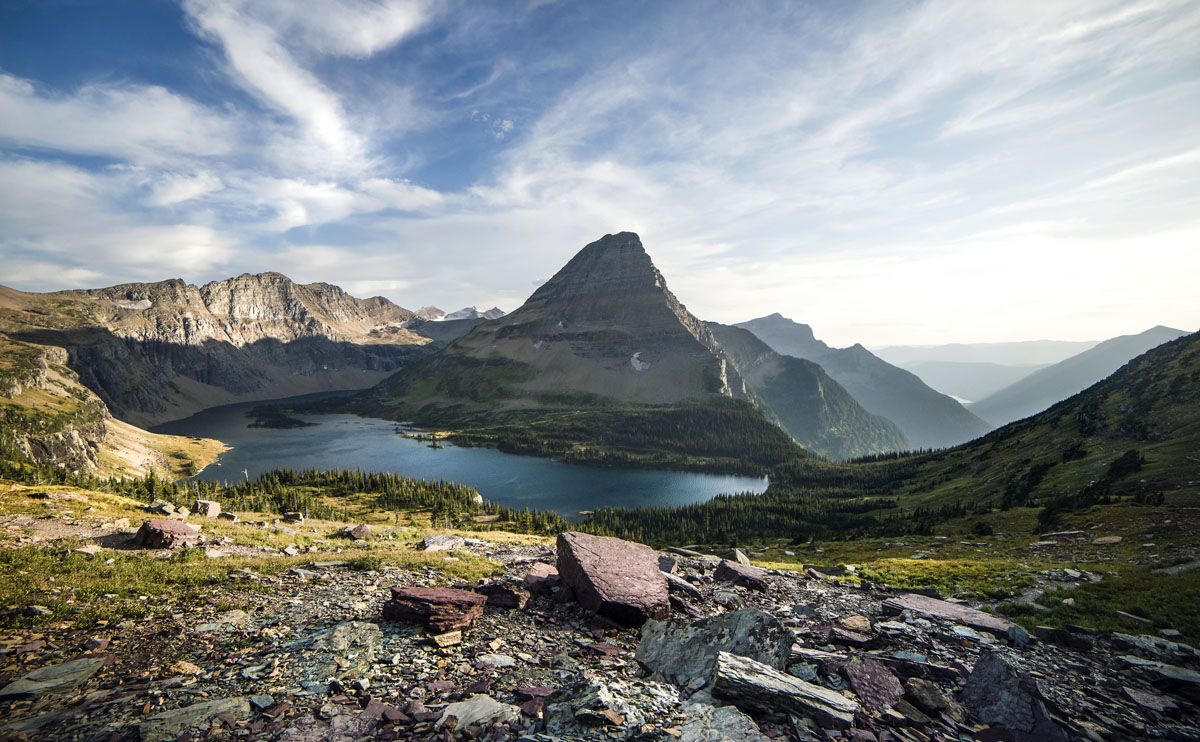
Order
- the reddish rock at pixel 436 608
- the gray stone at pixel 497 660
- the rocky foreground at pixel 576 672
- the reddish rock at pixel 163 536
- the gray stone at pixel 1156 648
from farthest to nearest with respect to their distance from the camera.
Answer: the reddish rock at pixel 163 536, the gray stone at pixel 1156 648, the reddish rock at pixel 436 608, the gray stone at pixel 497 660, the rocky foreground at pixel 576 672

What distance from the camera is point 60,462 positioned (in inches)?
6166

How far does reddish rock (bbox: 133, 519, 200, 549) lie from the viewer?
1057 inches

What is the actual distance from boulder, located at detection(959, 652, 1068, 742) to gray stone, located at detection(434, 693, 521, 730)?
12.3 m

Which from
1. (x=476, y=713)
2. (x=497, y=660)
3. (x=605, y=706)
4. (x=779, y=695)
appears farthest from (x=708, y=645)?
(x=476, y=713)

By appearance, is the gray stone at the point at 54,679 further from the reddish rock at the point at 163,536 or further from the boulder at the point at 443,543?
the boulder at the point at 443,543

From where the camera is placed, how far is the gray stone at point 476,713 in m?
10.1

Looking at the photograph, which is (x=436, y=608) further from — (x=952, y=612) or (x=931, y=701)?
(x=952, y=612)

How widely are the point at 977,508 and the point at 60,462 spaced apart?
261 m

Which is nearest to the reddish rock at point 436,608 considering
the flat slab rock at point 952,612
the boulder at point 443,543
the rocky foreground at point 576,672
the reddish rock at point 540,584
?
the rocky foreground at point 576,672

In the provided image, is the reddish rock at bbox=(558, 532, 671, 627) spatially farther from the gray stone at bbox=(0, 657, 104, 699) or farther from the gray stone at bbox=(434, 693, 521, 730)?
the gray stone at bbox=(0, 657, 104, 699)

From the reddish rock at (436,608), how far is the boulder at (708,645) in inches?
239

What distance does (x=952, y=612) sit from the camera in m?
21.1

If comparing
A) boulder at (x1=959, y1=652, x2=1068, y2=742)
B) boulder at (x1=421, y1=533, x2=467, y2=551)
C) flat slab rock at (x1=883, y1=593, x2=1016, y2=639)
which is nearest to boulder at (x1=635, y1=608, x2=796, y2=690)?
boulder at (x1=959, y1=652, x2=1068, y2=742)

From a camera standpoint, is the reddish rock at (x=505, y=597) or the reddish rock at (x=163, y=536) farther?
the reddish rock at (x=163, y=536)
